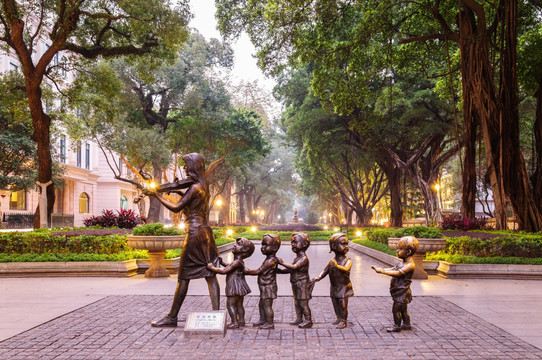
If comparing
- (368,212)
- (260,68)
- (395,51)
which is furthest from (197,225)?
(368,212)

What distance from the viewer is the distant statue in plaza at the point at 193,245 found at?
5691 millimetres

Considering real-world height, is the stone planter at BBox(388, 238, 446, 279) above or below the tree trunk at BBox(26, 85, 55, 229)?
below

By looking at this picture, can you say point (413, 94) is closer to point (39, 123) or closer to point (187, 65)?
point (187, 65)

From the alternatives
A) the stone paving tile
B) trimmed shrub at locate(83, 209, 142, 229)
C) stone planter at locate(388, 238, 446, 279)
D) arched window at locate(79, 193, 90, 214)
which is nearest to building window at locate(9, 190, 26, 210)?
arched window at locate(79, 193, 90, 214)

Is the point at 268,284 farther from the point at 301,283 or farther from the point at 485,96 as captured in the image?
the point at 485,96

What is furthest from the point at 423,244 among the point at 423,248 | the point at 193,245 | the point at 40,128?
the point at 40,128

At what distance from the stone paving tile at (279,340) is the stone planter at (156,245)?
3.70 meters

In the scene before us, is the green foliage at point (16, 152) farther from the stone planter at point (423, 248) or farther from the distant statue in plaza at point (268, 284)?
the distant statue in plaza at point (268, 284)

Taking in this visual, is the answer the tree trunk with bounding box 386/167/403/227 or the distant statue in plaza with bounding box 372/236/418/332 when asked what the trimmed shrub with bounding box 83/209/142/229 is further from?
the tree trunk with bounding box 386/167/403/227

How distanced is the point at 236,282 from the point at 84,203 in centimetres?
4621

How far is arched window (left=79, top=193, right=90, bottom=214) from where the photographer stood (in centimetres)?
4653

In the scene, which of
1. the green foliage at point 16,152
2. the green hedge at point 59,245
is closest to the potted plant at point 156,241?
the green hedge at point 59,245

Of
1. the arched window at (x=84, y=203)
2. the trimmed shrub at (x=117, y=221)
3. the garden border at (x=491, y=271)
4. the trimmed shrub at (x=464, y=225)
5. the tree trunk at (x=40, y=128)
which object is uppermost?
the tree trunk at (x=40, y=128)

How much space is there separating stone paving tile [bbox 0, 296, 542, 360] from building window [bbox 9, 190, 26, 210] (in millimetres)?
33623
